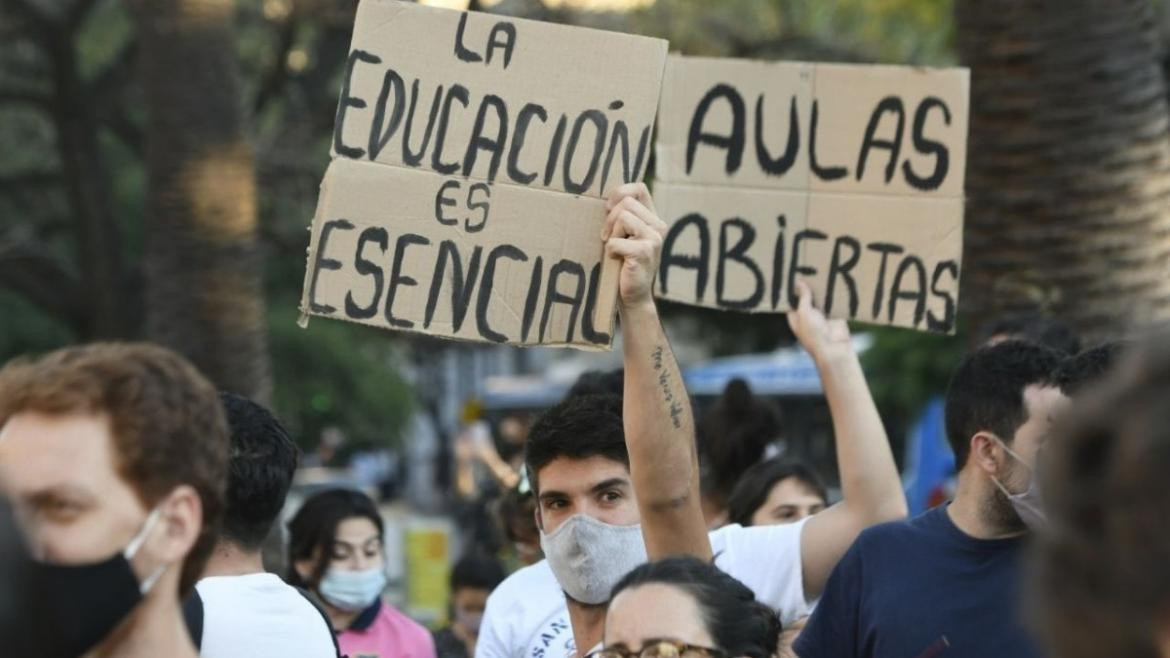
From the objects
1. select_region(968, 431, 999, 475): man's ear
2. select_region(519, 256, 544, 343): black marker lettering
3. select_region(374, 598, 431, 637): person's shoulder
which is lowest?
select_region(374, 598, 431, 637): person's shoulder

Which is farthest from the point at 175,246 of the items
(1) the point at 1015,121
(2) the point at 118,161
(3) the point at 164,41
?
(2) the point at 118,161

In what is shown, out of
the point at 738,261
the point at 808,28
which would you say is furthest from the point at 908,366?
the point at 738,261

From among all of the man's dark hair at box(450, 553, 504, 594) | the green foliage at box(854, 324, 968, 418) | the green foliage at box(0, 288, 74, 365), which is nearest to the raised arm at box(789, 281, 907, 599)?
the man's dark hair at box(450, 553, 504, 594)

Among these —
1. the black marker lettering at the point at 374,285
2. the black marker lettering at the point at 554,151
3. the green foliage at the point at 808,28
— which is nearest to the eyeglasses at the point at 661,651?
the black marker lettering at the point at 374,285

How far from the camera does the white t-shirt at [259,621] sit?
3.85 meters

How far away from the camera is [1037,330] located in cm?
609

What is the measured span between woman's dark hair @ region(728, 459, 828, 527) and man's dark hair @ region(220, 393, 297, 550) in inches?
86.5

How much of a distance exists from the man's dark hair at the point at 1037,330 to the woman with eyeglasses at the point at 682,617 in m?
2.65

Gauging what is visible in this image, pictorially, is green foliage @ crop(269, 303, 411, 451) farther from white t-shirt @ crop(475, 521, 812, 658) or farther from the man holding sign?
the man holding sign

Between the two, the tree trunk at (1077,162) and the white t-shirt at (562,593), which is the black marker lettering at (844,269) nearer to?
the white t-shirt at (562,593)

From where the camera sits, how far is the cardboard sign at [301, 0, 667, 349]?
4.61 meters

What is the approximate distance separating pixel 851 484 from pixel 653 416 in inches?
34.3

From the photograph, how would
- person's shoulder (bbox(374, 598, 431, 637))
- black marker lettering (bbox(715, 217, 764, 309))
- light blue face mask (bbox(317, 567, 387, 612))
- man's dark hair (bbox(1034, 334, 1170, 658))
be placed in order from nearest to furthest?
man's dark hair (bbox(1034, 334, 1170, 658)) → black marker lettering (bbox(715, 217, 764, 309)) → light blue face mask (bbox(317, 567, 387, 612)) → person's shoulder (bbox(374, 598, 431, 637))

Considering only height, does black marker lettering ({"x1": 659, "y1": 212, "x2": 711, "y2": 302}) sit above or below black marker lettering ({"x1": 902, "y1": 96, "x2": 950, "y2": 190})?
below
